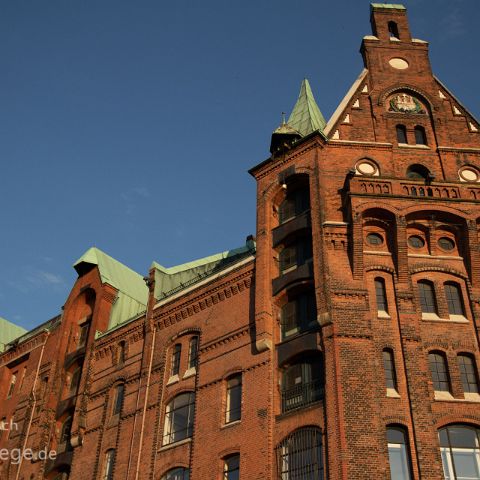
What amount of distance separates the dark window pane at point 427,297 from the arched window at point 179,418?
11.4 metres

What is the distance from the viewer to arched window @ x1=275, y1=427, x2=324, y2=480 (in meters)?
24.9

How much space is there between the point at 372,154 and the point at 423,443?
48.2 ft

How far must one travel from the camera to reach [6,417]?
43.5 metres

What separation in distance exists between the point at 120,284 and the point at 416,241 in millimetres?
20812

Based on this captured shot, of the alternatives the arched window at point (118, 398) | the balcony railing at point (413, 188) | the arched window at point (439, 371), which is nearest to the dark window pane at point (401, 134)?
the balcony railing at point (413, 188)

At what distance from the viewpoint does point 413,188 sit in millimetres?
30875

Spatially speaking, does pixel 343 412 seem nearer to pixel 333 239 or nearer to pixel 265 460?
pixel 265 460

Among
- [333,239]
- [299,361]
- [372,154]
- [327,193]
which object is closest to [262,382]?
[299,361]

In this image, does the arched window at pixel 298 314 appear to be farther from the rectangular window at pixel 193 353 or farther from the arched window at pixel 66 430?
the arched window at pixel 66 430

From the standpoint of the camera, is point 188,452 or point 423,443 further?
point 188,452

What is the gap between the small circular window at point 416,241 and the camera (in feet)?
99.1

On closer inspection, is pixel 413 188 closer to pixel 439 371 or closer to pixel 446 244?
pixel 446 244

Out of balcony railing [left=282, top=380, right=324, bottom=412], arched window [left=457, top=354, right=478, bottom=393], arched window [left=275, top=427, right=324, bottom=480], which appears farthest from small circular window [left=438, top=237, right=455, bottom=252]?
arched window [left=275, top=427, right=324, bottom=480]

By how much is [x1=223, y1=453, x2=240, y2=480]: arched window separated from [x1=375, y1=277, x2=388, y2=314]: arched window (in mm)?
8399
